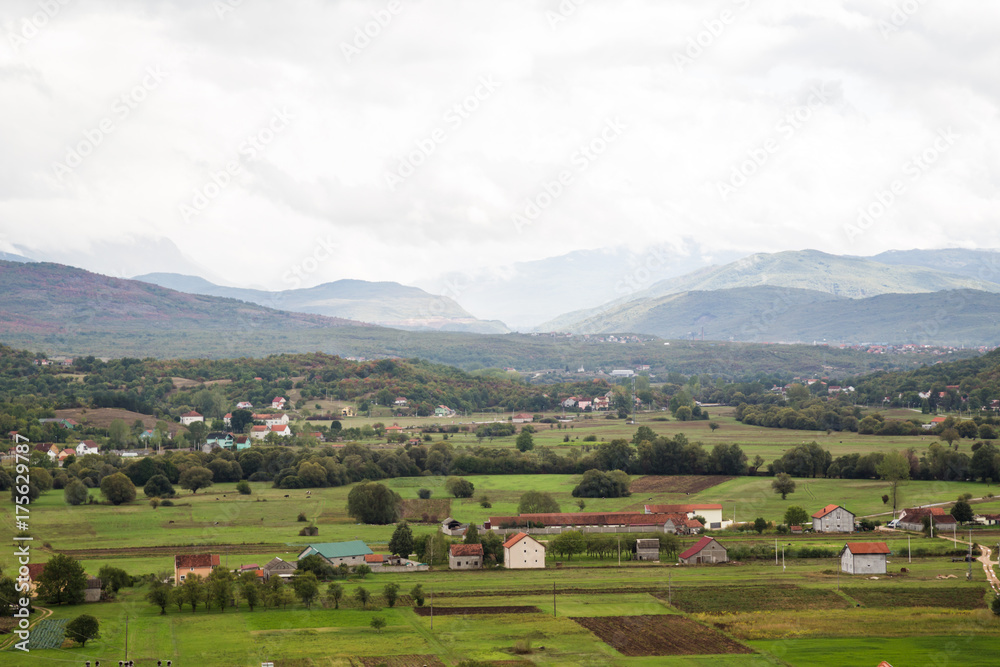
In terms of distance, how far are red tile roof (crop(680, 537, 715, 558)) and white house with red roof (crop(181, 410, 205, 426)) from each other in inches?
2271

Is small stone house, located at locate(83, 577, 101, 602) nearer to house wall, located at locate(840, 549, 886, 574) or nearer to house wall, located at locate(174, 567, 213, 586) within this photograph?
house wall, located at locate(174, 567, 213, 586)

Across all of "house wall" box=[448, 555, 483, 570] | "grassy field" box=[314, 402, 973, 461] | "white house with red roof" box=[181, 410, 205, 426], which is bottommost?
"house wall" box=[448, 555, 483, 570]

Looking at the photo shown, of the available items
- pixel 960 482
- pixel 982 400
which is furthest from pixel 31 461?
pixel 982 400

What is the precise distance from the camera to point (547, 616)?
104 feet

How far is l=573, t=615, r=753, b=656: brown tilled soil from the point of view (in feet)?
91.2

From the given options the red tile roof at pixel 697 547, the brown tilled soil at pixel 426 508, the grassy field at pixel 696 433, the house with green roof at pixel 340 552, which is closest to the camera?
the house with green roof at pixel 340 552

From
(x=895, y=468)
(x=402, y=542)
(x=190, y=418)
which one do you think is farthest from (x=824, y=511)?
(x=190, y=418)

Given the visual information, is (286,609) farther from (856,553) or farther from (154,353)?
(154,353)

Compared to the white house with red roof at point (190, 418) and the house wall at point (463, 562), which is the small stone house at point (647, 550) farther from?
the white house with red roof at point (190, 418)

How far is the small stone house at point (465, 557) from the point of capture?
41.2 m

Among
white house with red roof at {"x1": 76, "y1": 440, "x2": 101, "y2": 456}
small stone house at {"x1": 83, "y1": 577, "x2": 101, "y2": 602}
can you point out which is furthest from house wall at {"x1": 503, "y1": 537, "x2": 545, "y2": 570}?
white house with red roof at {"x1": 76, "y1": 440, "x2": 101, "y2": 456}

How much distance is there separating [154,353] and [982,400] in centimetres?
14563

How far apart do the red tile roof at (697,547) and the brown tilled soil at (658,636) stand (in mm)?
10722

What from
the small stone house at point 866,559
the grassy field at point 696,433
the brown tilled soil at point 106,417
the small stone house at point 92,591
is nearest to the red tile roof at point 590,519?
the small stone house at point 866,559
